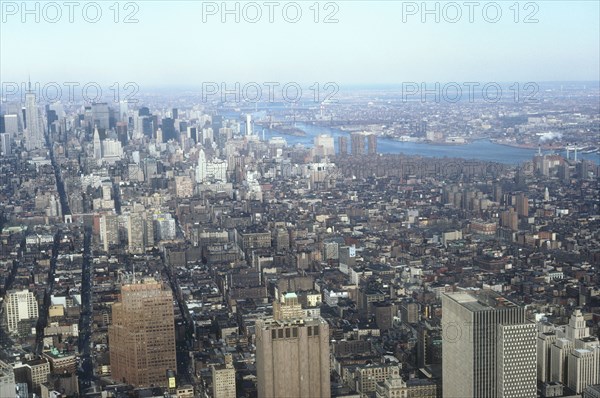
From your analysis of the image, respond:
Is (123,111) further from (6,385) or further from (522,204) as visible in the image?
(6,385)

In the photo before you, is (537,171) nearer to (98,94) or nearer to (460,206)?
(460,206)

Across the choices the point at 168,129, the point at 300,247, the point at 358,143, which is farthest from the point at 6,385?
the point at 168,129

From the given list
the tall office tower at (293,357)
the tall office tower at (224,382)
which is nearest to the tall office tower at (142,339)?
the tall office tower at (224,382)

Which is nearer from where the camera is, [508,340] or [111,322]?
[508,340]

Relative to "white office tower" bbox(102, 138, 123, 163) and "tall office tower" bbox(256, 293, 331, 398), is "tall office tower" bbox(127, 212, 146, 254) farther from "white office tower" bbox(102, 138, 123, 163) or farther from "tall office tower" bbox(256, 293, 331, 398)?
"tall office tower" bbox(256, 293, 331, 398)

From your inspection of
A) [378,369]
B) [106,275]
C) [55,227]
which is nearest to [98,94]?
[55,227]

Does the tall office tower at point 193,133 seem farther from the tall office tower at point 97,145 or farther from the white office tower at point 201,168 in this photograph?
the tall office tower at point 97,145

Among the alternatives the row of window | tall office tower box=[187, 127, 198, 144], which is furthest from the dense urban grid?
tall office tower box=[187, 127, 198, 144]
